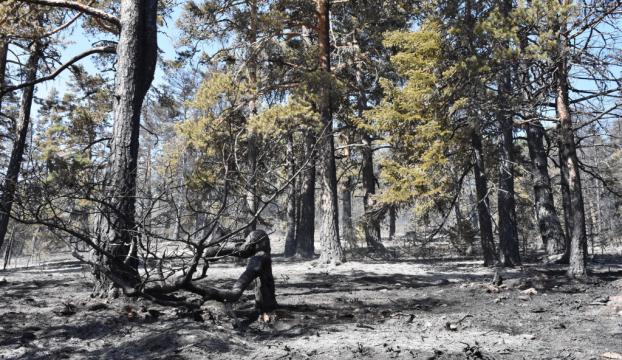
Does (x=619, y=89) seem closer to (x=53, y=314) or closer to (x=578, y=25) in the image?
(x=578, y=25)

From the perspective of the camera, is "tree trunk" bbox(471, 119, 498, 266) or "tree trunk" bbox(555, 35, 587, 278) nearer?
"tree trunk" bbox(555, 35, 587, 278)

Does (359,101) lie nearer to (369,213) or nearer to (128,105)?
(369,213)

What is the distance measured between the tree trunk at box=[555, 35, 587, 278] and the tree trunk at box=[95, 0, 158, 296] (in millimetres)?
7971

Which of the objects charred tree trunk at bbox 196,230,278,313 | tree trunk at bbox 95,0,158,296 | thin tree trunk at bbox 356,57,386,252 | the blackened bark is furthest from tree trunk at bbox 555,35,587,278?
tree trunk at bbox 95,0,158,296

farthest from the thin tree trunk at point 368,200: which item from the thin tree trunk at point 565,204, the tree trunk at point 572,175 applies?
the tree trunk at point 572,175

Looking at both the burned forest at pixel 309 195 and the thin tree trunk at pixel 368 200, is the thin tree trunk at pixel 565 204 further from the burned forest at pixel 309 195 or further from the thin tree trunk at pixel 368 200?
the thin tree trunk at pixel 368 200

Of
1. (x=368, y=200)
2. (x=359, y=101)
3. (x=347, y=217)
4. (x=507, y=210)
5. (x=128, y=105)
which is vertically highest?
(x=359, y=101)

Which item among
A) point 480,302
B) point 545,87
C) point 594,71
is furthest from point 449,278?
point 594,71

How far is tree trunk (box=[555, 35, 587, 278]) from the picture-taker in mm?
9492

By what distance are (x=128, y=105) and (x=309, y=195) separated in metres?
12.4

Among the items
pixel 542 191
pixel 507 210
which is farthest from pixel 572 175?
pixel 542 191

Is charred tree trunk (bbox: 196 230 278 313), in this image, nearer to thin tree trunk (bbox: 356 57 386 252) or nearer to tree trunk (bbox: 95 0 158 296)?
tree trunk (bbox: 95 0 158 296)

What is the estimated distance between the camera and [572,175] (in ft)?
32.1

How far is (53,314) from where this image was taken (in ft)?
17.4
